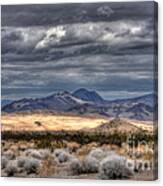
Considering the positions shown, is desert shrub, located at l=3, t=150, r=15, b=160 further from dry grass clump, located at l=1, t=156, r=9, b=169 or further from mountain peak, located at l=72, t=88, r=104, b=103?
mountain peak, located at l=72, t=88, r=104, b=103

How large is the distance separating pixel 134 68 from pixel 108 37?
0.24 metres

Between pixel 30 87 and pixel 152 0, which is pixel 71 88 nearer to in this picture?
pixel 30 87

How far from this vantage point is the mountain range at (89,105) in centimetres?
596

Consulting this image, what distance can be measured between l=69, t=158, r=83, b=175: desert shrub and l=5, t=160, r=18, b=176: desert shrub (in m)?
0.34

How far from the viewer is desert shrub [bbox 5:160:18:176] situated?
613 cm

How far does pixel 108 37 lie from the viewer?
6016mm

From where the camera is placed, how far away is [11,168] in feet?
20.1

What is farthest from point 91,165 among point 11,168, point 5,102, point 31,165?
point 5,102

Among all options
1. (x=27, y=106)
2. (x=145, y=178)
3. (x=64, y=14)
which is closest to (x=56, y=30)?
(x=64, y=14)

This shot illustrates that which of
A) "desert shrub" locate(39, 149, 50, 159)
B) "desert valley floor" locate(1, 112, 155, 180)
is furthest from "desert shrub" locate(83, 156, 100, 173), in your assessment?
"desert shrub" locate(39, 149, 50, 159)

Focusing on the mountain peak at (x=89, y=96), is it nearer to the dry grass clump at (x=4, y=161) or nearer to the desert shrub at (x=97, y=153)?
the desert shrub at (x=97, y=153)

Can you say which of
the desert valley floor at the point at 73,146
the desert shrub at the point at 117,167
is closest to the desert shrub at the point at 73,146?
the desert valley floor at the point at 73,146

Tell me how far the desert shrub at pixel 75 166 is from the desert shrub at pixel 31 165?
0.21 metres

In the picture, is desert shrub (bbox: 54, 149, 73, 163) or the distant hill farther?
the distant hill
